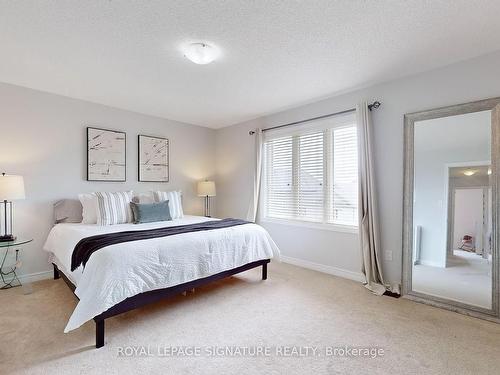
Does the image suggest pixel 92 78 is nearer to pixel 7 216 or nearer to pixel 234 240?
pixel 7 216

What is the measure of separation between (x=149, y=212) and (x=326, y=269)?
2.55 m

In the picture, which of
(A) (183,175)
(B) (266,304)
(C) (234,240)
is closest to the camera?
(B) (266,304)

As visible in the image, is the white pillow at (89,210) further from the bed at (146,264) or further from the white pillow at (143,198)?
the white pillow at (143,198)

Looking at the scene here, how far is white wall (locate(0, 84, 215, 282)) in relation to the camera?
3.15 metres

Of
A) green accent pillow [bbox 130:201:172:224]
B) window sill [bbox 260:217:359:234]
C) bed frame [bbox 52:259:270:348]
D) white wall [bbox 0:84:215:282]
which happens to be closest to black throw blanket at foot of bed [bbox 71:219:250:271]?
bed frame [bbox 52:259:270:348]

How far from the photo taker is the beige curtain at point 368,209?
3.05 metres

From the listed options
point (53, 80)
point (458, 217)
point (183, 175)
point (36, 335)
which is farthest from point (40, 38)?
point (458, 217)

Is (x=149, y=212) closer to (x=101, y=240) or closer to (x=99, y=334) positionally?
(x=101, y=240)

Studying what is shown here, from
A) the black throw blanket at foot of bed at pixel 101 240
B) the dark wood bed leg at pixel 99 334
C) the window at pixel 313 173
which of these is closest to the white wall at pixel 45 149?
the black throw blanket at foot of bed at pixel 101 240

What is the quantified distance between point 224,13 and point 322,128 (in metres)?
2.23

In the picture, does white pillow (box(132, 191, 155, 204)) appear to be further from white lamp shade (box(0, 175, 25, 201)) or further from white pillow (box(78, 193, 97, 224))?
white lamp shade (box(0, 175, 25, 201))

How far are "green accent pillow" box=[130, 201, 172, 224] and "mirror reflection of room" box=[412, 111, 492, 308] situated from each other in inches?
122

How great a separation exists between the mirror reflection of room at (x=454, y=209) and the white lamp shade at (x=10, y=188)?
167 inches

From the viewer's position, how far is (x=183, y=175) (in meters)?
4.81
